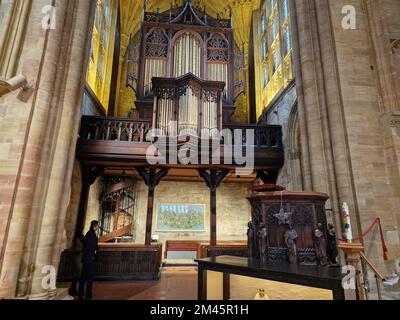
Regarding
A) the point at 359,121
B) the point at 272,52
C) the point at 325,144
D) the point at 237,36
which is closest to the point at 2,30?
the point at 325,144

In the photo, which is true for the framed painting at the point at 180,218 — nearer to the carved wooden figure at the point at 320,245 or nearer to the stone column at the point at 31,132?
the stone column at the point at 31,132

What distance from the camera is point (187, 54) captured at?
911 cm

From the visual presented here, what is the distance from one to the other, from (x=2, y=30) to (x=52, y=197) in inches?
109

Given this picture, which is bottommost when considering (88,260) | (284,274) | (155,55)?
(88,260)

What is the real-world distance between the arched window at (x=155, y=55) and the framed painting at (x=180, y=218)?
16.7 feet

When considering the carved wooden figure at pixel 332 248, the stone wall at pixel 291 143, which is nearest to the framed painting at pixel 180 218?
the stone wall at pixel 291 143

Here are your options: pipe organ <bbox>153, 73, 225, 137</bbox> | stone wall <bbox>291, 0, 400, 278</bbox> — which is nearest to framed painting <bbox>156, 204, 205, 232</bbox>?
pipe organ <bbox>153, 73, 225, 137</bbox>

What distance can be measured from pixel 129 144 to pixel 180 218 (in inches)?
203

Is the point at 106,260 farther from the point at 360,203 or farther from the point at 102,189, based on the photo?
the point at 360,203

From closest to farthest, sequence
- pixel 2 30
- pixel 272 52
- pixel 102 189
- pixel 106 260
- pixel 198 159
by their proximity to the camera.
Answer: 1. pixel 2 30
2. pixel 106 260
3. pixel 198 159
4. pixel 272 52
5. pixel 102 189

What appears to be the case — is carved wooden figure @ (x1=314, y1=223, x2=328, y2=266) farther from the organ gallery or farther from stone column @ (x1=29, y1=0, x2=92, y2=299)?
stone column @ (x1=29, y1=0, x2=92, y2=299)

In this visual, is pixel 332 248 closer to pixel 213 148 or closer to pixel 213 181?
pixel 213 148

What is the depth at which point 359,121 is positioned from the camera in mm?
4477

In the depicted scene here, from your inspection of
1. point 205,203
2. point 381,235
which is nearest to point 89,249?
point 381,235
